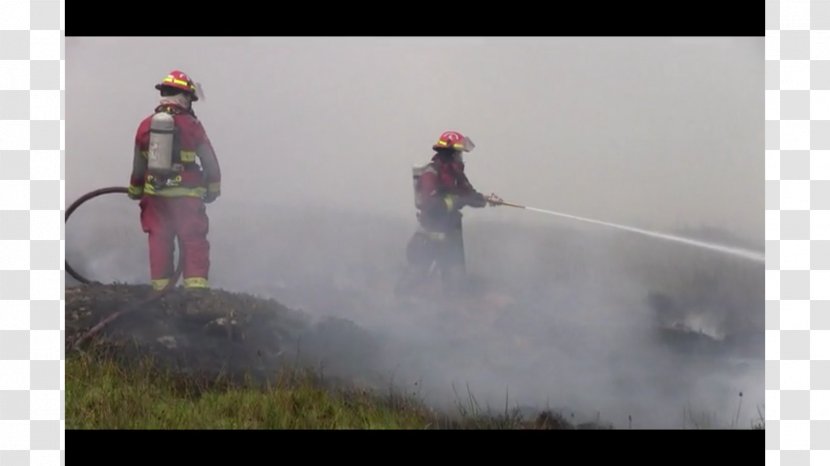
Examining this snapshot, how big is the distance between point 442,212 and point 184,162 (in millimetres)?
1812

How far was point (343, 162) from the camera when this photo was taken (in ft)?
18.6

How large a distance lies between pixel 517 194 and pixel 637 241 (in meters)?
0.89

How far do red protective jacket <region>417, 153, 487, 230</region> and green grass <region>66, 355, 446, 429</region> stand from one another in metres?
1.25

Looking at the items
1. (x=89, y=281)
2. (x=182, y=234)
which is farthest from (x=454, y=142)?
(x=89, y=281)

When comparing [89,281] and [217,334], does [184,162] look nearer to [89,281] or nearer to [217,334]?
[89,281]

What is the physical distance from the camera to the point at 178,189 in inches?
220

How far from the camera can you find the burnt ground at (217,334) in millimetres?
5543

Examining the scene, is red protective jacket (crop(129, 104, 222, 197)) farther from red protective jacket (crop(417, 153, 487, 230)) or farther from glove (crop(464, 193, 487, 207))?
glove (crop(464, 193, 487, 207))

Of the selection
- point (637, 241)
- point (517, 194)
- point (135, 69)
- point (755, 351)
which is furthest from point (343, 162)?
point (755, 351)

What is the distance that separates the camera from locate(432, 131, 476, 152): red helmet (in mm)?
5613

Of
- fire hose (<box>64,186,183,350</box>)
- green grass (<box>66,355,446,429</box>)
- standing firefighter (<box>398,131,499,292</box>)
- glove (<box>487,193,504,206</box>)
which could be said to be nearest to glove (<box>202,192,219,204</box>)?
fire hose (<box>64,186,183,350</box>)

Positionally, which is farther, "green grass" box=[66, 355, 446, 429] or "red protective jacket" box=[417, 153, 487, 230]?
"red protective jacket" box=[417, 153, 487, 230]

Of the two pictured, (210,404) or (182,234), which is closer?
(210,404)
